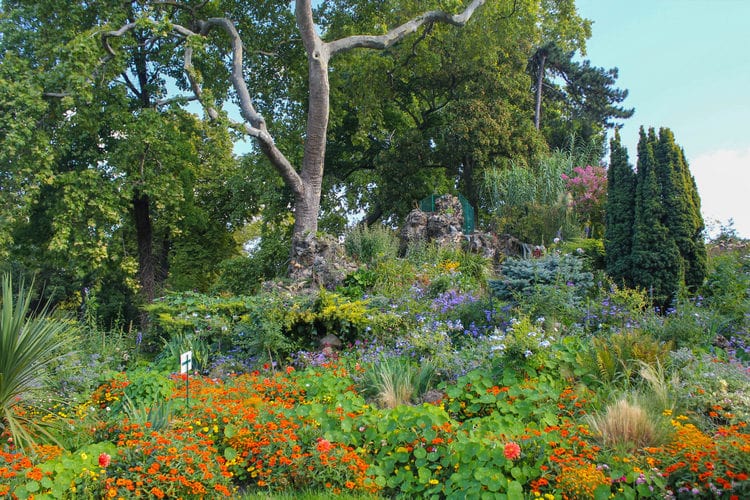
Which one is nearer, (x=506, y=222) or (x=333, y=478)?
(x=333, y=478)

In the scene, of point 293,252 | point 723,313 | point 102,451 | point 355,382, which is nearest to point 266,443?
point 102,451

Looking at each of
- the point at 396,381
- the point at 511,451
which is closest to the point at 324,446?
the point at 511,451

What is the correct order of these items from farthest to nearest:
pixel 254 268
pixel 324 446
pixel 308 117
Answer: pixel 254 268 < pixel 308 117 < pixel 324 446

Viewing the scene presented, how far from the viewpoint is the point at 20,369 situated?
468 cm

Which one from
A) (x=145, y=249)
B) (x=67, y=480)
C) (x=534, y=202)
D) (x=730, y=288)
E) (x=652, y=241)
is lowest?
(x=67, y=480)

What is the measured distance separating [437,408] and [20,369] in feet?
11.4

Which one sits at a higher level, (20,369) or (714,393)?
(20,369)

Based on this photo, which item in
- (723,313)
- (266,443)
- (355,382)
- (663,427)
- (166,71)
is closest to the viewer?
(663,427)

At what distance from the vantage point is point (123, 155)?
43.5ft

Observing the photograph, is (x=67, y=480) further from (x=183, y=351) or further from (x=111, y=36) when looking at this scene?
(x=111, y=36)

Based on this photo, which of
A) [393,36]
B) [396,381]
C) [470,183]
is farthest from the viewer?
[470,183]

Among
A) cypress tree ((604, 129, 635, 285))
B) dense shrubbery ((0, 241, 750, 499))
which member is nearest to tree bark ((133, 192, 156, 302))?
dense shrubbery ((0, 241, 750, 499))

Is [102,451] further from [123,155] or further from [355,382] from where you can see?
[123,155]

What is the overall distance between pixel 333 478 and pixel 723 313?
212 inches
